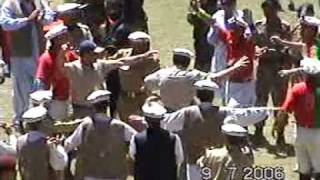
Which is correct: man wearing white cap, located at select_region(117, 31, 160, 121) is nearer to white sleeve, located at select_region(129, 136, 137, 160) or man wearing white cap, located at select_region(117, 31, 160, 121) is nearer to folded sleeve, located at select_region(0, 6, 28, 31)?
folded sleeve, located at select_region(0, 6, 28, 31)

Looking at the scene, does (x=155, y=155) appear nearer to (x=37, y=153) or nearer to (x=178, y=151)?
(x=178, y=151)

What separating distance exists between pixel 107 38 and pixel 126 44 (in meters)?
0.57

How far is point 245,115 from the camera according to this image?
33.3 ft

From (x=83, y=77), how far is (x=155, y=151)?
5.90ft

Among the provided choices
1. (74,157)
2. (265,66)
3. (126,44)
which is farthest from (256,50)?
(74,157)

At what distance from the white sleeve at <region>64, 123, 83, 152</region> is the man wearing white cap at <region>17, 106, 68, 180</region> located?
0.28 feet

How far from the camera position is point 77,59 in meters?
10.6

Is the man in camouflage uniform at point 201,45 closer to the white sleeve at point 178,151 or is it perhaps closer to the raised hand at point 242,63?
the raised hand at point 242,63

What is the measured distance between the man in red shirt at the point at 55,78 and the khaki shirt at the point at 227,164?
2.18 metres

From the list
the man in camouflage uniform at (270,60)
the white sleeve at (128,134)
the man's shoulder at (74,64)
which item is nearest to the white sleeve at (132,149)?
the white sleeve at (128,134)

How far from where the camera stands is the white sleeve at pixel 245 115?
9.79 metres

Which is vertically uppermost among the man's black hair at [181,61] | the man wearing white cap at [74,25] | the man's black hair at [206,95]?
the man wearing white cap at [74,25]

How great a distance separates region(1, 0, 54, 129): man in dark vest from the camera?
38.6 feet

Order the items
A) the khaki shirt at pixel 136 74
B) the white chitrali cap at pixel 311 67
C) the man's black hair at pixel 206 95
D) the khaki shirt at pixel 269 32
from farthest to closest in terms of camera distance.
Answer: the khaki shirt at pixel 269 32
the khaki shirt at pixel 136 74
the white chitrali cap at pixel 311 67
the man's black hair at pixel 206 95
